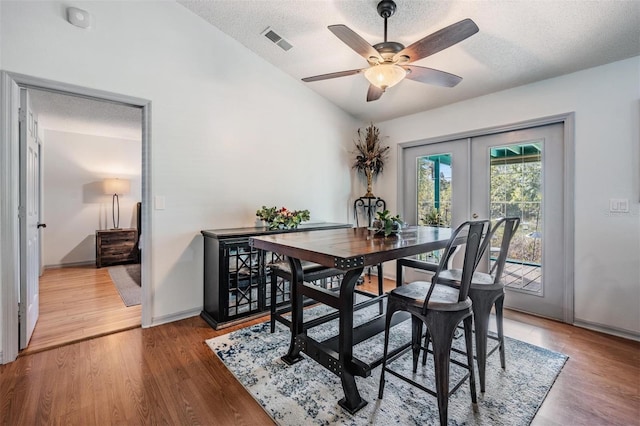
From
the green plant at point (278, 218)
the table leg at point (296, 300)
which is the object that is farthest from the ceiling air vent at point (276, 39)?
the table leg at point (296, 300)

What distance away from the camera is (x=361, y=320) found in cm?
288

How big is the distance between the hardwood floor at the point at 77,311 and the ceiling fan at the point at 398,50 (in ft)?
9.85

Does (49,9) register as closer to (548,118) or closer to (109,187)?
(109,187)

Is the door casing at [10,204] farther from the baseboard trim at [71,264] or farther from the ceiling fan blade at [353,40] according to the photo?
the baseboard trim at [71,264]

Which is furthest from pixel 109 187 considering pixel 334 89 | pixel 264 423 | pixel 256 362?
pixel 264 423

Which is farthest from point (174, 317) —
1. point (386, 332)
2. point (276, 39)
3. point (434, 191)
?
point (434, 191)

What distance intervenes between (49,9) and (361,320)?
3.65 meters

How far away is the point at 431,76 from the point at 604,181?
6.20 ft

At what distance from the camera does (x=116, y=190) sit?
17.7 ft

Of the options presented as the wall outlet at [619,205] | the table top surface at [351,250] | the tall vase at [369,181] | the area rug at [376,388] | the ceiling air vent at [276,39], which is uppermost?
the ceiling air vent at [276,39]

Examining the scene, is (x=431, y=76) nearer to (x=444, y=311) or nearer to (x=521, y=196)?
(x=444, y=311)

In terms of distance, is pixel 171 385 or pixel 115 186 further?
pixel 115 186

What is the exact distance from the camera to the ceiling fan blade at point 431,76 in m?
2.14

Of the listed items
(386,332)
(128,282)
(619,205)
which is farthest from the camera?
(128,282)
